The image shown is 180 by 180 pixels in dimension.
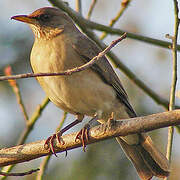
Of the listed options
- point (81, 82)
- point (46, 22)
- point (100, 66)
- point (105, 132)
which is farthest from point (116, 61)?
point (105, 132)

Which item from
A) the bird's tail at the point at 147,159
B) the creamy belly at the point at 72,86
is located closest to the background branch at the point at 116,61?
the creamy belly at the point at 72,86

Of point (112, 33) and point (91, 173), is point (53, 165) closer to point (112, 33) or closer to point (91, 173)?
point (91, 173)

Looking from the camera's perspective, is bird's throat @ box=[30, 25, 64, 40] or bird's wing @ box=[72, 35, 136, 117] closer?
bird's wing @ box=[72, 35, 136, 117]

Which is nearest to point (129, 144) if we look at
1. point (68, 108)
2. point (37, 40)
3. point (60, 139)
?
point (68, 108)

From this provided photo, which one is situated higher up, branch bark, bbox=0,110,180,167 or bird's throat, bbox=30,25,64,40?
bird's throat, bbox=30,25,64,40

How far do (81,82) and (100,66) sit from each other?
0.59 meters

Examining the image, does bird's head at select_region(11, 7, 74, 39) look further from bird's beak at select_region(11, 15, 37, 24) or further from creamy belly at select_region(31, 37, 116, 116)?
creamy belly at select_region(31, 37, 116, 116)

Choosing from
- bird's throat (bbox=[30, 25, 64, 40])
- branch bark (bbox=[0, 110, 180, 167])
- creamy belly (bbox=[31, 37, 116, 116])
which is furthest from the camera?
bird's throat (bbox=[30, 25, 64, 40])

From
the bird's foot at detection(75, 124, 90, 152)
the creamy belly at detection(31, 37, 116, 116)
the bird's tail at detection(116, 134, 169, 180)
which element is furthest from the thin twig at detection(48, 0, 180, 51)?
the bird's foot at detection(75, 124, 90, 152)

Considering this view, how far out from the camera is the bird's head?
6.33 meters

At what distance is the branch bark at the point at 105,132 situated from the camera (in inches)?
162

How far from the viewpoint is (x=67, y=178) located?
8.32m

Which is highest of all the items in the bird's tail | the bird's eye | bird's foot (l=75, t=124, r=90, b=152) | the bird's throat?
the bird's eye

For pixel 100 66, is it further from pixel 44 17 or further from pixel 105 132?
pixel 105 132
